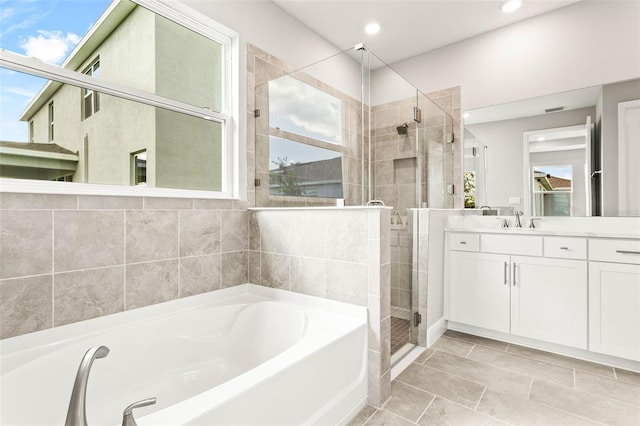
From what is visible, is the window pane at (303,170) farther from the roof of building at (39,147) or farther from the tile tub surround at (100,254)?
the roof of building at (39,147)

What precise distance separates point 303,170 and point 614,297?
2.29m

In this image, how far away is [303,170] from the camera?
243 cm

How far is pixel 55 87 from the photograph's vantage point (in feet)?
5.20

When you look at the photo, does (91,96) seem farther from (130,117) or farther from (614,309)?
(614,309)

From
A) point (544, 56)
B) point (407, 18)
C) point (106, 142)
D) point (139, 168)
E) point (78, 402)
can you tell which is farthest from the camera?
point (407, 18)

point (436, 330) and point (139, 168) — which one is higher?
point (139, 168)

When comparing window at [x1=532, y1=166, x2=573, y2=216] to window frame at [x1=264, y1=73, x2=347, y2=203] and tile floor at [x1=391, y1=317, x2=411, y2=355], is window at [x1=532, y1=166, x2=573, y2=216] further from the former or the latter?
window frame at [x1=264, y1=73, x2=347, y2=203]

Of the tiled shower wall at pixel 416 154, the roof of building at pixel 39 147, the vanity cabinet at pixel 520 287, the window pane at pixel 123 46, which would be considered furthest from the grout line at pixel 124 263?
the vanity cabinet at pixel 520 287

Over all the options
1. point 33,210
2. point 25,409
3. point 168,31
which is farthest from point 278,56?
point 25,409

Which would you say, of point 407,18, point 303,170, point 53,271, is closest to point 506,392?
point 303,170

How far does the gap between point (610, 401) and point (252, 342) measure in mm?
2072

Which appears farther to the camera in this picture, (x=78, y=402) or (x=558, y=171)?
(x=558, y=171)

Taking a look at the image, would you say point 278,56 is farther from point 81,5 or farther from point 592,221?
point 592,221

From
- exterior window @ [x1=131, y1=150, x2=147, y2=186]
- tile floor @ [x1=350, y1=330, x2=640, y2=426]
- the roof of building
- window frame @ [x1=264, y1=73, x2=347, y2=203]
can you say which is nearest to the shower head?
window frame @ [x1=264, y1=73, x2=347, y2=203]
